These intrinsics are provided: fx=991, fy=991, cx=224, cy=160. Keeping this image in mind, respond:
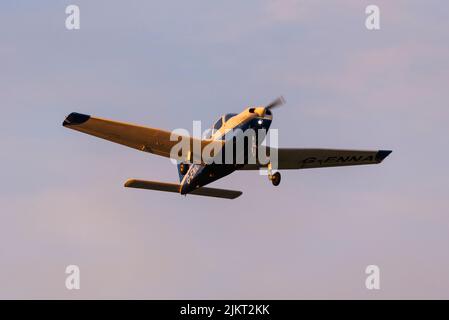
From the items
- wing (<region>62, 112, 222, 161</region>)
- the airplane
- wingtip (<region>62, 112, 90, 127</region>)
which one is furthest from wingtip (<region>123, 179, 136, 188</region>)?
wingtip (<region>62, 112, 90, 127</region>)

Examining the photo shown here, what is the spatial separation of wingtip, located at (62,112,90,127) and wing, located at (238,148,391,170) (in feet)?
23.4

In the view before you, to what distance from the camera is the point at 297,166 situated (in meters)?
40.3

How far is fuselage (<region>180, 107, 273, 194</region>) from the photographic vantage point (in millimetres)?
34906

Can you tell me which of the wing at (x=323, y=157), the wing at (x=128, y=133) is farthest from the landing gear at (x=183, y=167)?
the wing at (x=323, y=157)

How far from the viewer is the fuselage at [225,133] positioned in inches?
1374

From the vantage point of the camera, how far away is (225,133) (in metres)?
35.6

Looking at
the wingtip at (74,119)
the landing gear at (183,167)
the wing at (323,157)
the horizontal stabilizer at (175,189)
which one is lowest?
the horizontal stabilizer at (175,189)

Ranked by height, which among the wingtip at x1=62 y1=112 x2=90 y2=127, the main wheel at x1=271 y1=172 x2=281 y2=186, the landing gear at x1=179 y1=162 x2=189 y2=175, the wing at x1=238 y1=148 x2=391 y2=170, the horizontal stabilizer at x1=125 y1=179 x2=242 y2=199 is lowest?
the main wheel at x1=271 y1=172 x2=281 y2=186

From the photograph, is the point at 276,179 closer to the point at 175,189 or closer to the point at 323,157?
the point at 323,157

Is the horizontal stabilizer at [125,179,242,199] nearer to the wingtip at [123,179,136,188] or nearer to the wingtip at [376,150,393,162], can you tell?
the wingtip at [123,179,136,188]

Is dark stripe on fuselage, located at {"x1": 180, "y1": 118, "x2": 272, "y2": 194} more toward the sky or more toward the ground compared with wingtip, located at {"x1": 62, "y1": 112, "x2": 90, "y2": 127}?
more toward the ground

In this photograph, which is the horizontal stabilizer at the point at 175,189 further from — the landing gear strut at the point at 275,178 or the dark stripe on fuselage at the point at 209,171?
the landing gear strut at the point at 275,178
